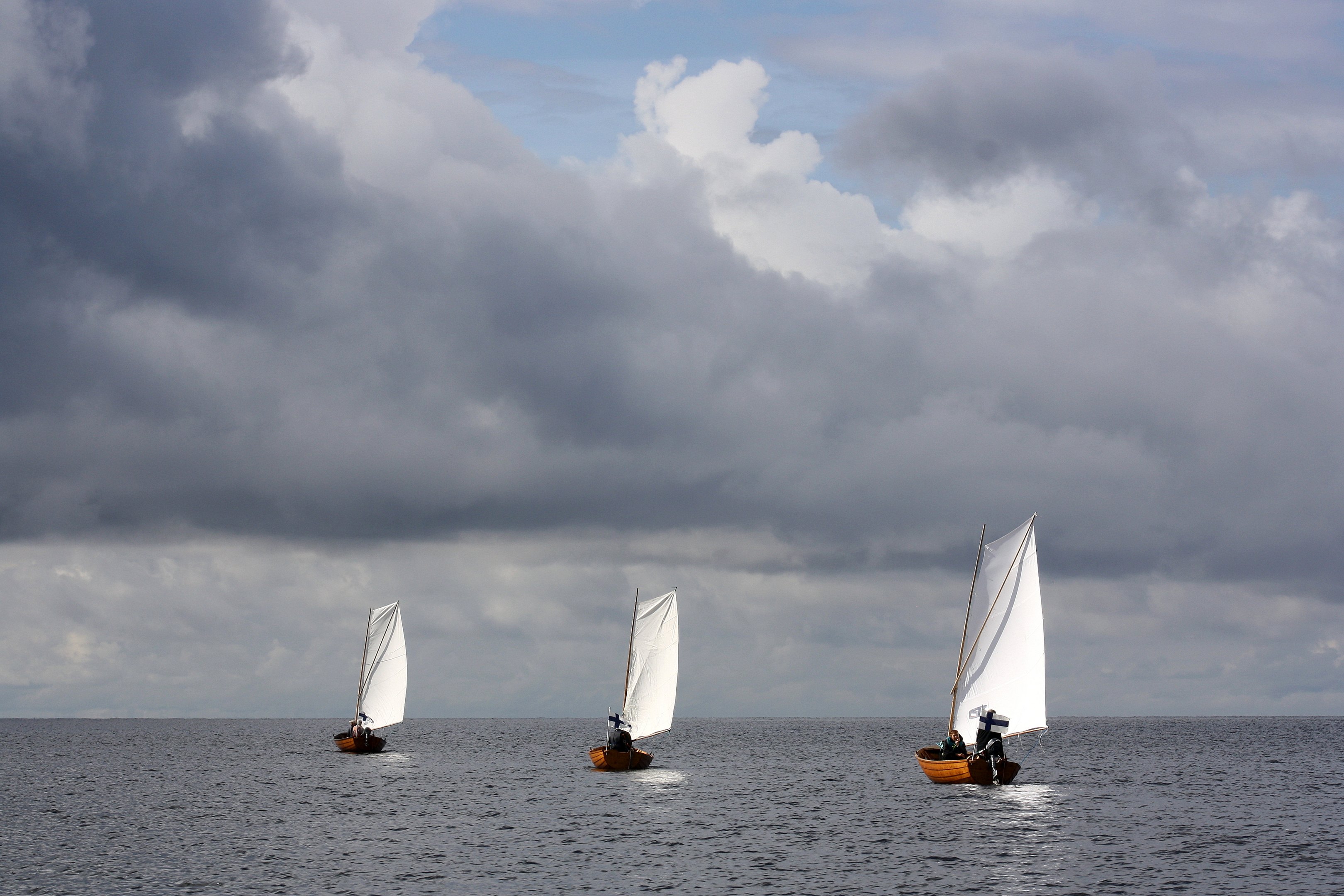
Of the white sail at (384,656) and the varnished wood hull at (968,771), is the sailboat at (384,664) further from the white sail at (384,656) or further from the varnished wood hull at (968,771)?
the varnished wood hull at (968,771)

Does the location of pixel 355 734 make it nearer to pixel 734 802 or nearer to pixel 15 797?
pixel 15 797

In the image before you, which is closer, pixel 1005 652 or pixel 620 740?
pixel 1005 652

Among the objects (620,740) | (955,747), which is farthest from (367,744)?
(955,747)

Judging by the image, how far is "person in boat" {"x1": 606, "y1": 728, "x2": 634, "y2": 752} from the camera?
380ft

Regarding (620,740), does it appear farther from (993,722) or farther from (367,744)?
(367,744)

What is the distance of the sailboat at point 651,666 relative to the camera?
4466 inches

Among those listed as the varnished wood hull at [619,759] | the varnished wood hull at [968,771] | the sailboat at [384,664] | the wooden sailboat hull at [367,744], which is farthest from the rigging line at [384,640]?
the varnished wood hull at [968,771]

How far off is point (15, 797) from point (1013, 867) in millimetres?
92950

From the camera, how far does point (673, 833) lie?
8069 centimetres

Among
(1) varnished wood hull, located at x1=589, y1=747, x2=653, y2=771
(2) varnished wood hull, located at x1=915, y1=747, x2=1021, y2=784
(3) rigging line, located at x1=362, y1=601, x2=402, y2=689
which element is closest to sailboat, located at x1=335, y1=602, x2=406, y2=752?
(3) rigging line, located at x1=362, y1=601, x2=402, y2=689

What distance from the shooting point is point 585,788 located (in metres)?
115

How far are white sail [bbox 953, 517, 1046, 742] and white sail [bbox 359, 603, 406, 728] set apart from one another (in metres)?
76.7

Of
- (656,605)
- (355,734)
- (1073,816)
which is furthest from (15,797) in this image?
(1073,816)

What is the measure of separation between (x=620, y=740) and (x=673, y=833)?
1433 inches
